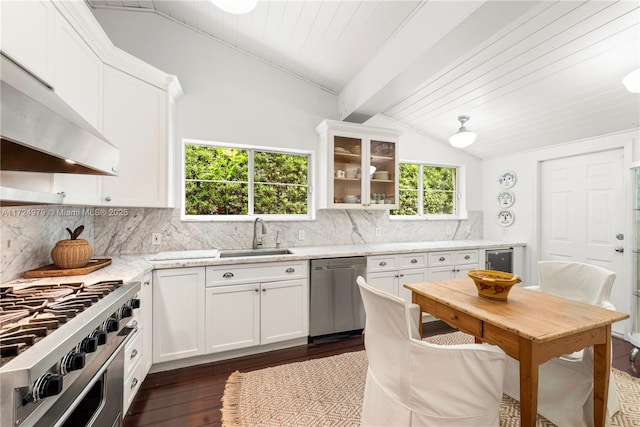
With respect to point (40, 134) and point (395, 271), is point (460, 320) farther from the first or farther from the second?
point (40, 134)

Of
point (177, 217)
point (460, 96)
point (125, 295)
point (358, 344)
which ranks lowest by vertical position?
point (358, 344)

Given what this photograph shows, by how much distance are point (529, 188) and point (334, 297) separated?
3.13 meters

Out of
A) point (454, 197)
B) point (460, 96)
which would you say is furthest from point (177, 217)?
point (454, 197)

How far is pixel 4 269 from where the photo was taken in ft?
5.06

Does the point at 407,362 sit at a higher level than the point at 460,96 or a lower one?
lower

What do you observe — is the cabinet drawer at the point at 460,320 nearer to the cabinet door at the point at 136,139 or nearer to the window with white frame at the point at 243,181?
the window with white frame at the point at 243,181

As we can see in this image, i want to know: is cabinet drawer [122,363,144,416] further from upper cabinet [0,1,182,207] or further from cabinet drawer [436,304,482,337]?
cabinet drawer [436,304,482,337]

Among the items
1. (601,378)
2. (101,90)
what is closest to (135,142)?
(101,90)

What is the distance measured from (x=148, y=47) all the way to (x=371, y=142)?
99.1 inches

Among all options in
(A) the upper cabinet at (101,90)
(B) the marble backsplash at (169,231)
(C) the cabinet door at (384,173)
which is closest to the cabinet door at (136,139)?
(A) the upper cabinet at (101,90)

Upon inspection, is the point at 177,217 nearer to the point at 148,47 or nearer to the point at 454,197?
the point at 148,47

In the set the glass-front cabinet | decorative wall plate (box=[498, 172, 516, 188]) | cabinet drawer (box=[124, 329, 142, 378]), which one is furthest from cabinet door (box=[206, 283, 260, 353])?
decorative wall plate (box=[498, 172, 516, 188])

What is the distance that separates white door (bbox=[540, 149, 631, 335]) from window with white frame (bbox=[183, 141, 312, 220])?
3.18m

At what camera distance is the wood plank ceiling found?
1.85 m
